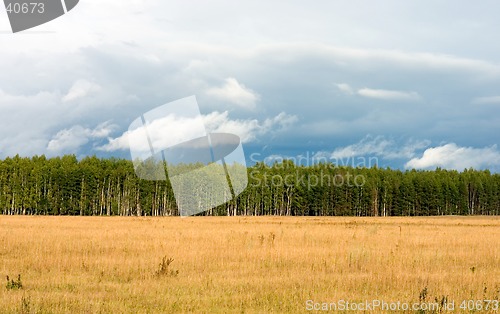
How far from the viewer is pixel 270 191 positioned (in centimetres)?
11831

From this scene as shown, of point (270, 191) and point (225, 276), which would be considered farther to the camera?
point (270, 191)

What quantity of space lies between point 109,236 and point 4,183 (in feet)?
287

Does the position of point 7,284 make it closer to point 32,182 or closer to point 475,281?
point 475,281

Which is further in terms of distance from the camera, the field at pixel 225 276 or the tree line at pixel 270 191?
the tree line at pixel 270 191

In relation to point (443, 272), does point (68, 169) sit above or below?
above

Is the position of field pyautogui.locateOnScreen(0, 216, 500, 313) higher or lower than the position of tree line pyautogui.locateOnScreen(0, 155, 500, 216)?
lower

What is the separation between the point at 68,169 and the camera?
10706 cm

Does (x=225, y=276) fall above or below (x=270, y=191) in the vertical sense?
below

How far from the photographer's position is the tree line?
105000mm

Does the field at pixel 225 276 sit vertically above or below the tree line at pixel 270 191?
below

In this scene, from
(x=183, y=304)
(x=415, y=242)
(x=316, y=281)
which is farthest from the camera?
(x=415, y=242)

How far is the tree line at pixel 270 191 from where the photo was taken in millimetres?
105000

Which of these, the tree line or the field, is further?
the tree line

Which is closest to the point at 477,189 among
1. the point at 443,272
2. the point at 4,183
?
the point at 4,183
